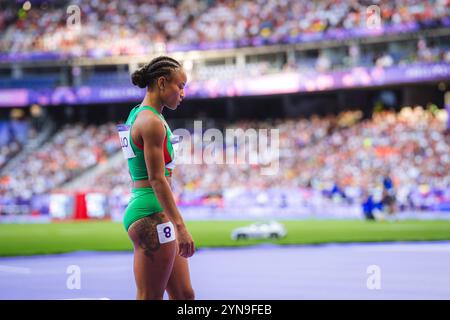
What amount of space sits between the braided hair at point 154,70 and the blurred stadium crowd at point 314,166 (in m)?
23.3

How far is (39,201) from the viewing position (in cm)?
3653

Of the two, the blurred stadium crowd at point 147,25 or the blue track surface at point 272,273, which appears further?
the blurred stadium crowd at point 147,25

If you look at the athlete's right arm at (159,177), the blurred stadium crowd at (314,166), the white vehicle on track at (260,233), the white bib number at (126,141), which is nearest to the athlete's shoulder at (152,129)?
the athlete's right arm at (159,177)

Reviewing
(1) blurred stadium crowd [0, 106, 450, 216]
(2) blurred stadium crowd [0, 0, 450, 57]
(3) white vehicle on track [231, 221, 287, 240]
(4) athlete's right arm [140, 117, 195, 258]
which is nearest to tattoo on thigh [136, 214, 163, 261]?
(4) athlete's right arm [140, 117, 195, 258]

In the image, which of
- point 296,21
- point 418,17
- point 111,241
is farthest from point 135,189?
point 296,21

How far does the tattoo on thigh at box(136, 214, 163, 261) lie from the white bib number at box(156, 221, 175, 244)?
0.09ft

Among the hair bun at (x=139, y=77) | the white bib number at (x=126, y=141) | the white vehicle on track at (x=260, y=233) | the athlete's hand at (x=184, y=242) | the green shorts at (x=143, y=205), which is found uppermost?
the white vehicle on track at (x=260, y=233)

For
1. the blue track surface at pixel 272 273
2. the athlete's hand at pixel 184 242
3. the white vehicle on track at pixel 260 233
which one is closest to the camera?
the athlete's hand at pixel 184 242

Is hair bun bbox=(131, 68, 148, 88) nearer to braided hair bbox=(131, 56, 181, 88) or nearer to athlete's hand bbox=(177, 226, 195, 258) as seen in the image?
braided hair bbox=(131, 56, 181, 88)

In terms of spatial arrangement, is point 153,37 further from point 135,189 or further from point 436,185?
point 135,189

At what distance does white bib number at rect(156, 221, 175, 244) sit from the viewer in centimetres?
518

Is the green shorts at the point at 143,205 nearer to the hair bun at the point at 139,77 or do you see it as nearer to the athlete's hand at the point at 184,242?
the athlete's hand at the point at 184,242

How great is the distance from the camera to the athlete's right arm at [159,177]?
16.5ft

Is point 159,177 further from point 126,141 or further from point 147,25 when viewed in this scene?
point 147,25
